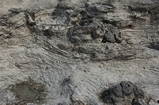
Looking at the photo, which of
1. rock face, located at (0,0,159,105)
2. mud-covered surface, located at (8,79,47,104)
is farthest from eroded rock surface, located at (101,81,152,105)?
mud-covered surface, located at (8,79,47,104)

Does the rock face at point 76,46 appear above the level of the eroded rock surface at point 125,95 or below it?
above

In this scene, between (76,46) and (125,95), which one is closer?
(125,95)

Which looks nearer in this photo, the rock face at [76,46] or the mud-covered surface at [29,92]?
the mud-covered surface at [29,92]

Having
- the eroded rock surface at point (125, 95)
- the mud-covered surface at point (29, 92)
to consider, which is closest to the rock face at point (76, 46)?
the mud-covered surface at point (29, 92)

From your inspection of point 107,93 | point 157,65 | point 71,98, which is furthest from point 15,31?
point 157,65

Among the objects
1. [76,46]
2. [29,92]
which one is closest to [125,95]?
[76,46]

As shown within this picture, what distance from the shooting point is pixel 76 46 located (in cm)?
1155

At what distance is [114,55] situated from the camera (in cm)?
1138

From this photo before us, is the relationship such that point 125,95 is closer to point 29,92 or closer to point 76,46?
point 76,46

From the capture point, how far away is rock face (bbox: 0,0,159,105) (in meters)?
10.9

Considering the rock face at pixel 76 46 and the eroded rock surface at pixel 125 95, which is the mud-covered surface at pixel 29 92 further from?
the eroded rock surface at pixel 125 95

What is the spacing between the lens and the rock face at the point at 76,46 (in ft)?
35.6

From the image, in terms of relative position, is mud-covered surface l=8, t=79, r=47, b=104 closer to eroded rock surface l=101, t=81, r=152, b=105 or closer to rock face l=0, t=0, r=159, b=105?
rock face l=0, t=0, r=159, b=105

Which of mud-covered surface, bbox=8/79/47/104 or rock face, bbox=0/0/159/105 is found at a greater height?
rock face, bbox=0/0/159/105
